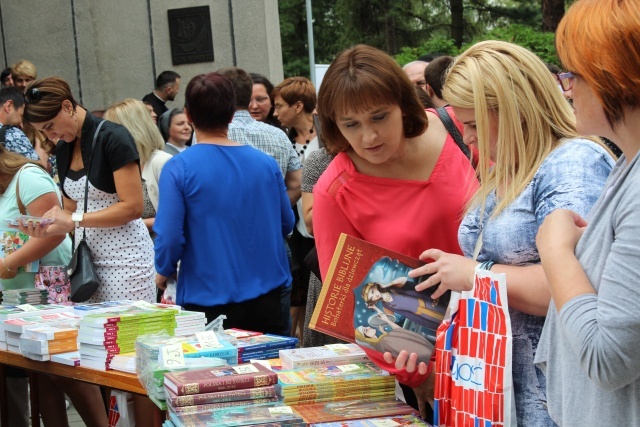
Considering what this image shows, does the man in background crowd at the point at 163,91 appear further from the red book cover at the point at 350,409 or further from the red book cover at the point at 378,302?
the red book cover at the point at 378,302

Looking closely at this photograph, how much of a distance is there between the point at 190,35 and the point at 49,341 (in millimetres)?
7457

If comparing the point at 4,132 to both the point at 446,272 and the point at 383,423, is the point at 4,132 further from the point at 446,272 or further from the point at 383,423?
the point at 446,272

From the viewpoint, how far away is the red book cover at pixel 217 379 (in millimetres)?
2635

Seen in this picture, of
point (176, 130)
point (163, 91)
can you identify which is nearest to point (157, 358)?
point (176, 130)

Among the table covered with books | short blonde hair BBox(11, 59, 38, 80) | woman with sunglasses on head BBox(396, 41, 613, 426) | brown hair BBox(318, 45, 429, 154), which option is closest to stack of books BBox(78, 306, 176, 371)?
the table covered with books

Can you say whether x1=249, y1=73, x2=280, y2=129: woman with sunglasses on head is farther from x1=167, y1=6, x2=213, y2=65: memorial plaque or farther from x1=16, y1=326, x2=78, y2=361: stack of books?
x1=167, y1=6, x2=213, y2=65: memorial plaque

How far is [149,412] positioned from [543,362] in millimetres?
2465

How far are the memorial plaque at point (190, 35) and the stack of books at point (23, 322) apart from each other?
271 inches

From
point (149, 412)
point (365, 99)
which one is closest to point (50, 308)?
point (149, 412)

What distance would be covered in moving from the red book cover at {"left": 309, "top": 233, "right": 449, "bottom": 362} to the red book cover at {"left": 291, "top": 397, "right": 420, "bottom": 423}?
0.25 metres

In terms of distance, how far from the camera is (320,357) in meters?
2.91

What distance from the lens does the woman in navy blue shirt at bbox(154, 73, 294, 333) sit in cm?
412

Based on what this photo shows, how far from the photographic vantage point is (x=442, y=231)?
2750mm

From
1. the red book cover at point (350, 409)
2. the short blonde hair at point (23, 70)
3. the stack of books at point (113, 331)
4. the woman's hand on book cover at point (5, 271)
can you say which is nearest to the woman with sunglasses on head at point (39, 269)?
the woman's hand on book cover at point (5, 271)
